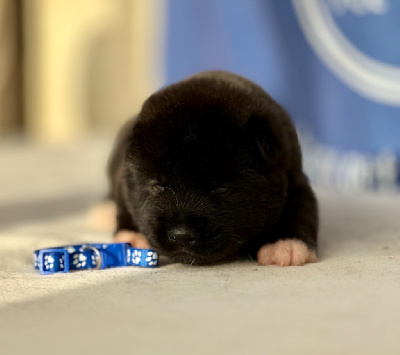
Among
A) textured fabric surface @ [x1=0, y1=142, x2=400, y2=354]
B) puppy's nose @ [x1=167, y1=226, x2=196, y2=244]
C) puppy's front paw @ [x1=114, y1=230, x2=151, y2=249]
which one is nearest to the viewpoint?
textured fabric surface @ [x1=0, y1=142, x2=400, y2=354]

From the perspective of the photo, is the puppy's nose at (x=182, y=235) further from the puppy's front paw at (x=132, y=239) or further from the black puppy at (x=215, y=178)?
the puppy's front paw at (x=132, y=239)

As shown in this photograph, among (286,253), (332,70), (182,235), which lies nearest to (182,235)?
(182,235)

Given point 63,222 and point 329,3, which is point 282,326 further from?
point 329,3

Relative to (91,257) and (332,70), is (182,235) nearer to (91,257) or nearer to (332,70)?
(91,257)

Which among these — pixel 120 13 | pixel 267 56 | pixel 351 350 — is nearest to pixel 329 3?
pixel 267 56

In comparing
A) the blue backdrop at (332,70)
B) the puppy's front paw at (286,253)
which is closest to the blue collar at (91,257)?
the puppy's front paw at (286,253)

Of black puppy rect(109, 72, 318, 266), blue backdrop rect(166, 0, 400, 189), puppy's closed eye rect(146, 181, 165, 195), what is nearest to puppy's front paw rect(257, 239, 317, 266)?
black puppy rect(109, 72, 318, 266)

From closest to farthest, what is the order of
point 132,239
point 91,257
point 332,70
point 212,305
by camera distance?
1. point 212,305
2. point 91,257
3. point 132,239
4. point 332,70

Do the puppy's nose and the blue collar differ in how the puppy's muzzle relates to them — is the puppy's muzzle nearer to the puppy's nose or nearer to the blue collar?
the puppy's nose
